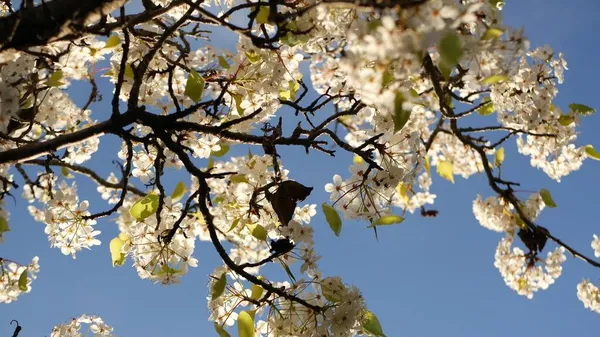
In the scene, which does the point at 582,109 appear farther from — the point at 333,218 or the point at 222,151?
the point at 222,151

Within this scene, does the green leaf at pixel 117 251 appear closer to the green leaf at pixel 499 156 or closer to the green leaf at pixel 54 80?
the green leaf at pixel 54 80

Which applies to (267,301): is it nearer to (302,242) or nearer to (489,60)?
(302,242)

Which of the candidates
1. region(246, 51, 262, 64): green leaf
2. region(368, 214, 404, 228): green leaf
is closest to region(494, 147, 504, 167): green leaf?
region(368, 214, 404, 228): green leaf

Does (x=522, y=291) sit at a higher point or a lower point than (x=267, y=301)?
higher

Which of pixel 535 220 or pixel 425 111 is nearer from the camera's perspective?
pixel 535 220

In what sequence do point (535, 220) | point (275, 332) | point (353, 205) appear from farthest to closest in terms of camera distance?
point (535, 220) → point (353, 205) → point (275, 332)

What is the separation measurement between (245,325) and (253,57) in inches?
67.3

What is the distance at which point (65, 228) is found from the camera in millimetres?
4184

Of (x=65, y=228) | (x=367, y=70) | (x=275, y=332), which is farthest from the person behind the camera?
(x=65, y=228)

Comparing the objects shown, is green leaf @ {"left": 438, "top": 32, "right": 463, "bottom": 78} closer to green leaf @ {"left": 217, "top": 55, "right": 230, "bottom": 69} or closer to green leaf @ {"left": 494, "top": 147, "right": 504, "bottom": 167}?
green leaf @ {"left": 217, "top": 55, "right": 230, "bottom": 69}

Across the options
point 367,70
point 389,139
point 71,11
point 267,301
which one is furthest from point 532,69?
point 71,11

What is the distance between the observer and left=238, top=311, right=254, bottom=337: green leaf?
10.5 feet

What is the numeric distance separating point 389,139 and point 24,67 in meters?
2.18

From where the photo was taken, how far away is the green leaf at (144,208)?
358 centimetres
